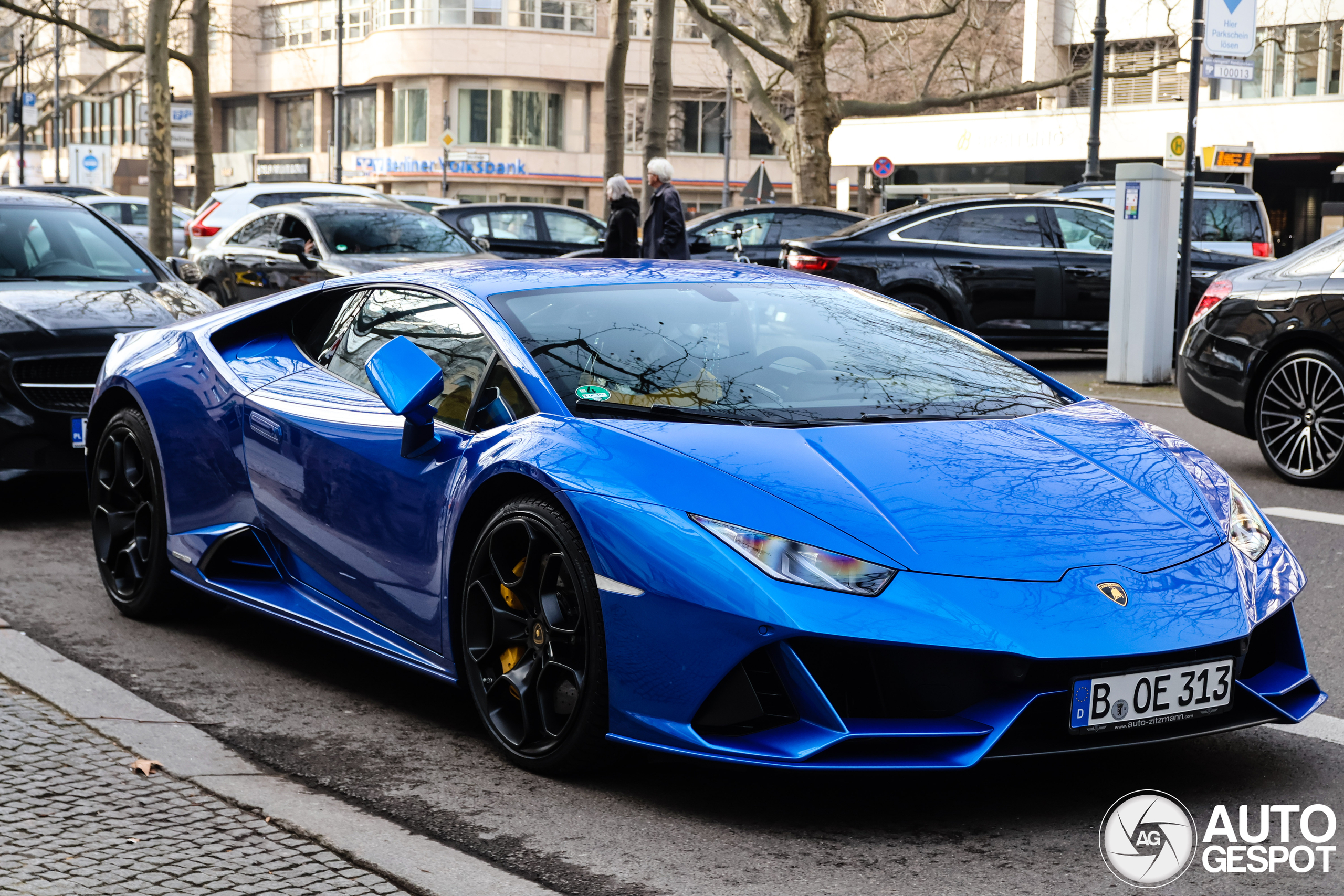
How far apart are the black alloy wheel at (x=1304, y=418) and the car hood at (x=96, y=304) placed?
17.9 ft

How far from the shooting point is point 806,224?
1873 centimetres

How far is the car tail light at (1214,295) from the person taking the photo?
30.0ft

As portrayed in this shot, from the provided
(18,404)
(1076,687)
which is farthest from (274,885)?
(18,404)

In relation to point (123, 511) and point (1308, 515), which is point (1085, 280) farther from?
point (123, 511)

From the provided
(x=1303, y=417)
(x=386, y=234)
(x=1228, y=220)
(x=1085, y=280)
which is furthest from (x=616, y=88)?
(x=1303, y=417)

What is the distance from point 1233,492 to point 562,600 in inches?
69.2

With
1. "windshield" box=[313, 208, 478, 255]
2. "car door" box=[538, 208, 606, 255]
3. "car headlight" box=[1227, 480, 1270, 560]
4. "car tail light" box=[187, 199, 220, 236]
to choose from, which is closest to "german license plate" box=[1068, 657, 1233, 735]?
"car headlight" box=[1227, 480, 1270, 560]

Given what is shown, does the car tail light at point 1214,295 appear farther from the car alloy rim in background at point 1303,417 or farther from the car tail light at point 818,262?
the car tail light at point 818,262

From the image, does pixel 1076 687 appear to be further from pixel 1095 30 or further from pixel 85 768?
pixel 1095 30

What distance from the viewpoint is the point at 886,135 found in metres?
54.1

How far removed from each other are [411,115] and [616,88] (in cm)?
4034

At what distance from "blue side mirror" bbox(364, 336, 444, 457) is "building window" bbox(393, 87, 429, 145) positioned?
62530mm

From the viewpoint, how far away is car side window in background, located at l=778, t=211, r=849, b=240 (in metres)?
18.7

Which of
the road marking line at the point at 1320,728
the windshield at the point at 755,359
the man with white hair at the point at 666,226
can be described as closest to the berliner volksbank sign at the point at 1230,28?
the man with white hair at the point at 666,226
